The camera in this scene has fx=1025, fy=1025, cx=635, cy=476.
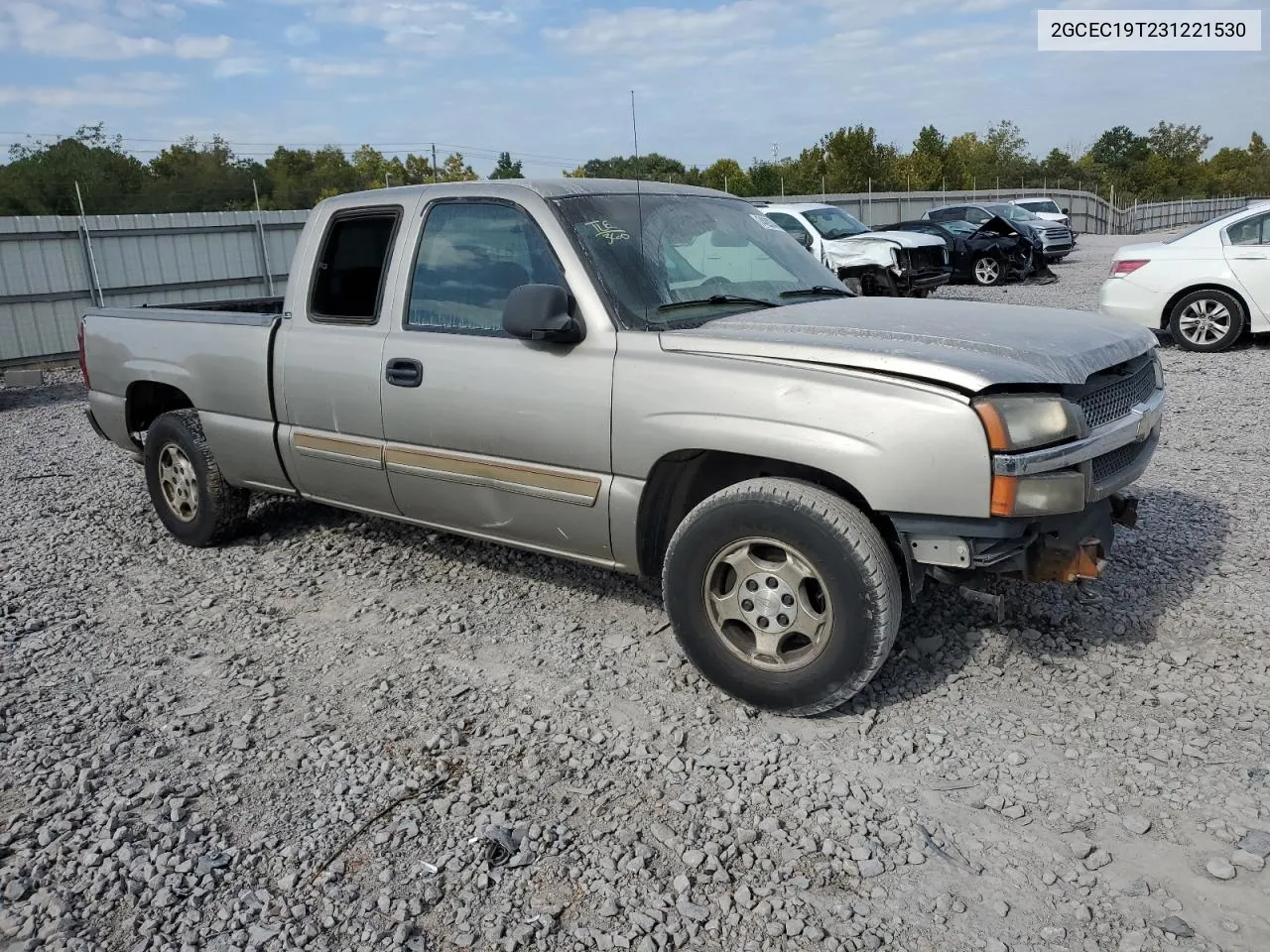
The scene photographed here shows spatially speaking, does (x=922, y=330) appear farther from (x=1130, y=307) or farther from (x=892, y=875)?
(x=1130, y=307)

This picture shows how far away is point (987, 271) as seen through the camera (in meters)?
20.1

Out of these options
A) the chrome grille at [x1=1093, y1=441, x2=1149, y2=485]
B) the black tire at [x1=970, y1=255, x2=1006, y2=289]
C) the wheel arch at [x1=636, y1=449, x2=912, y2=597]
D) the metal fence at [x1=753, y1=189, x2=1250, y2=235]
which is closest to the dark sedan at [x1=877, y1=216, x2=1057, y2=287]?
the black tire at [x1=970, y1=255, x2=1006, y2=289]

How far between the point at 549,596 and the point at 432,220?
182 centimetres

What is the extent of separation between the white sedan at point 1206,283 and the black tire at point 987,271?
8788mm

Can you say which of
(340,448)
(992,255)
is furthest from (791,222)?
(340,448)

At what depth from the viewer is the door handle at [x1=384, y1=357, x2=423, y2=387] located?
14.5ft

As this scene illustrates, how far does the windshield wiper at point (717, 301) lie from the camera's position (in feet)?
13.3

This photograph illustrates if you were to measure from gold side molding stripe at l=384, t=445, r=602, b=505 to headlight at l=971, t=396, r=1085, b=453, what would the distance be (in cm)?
149

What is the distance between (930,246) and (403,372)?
14270 millimetres

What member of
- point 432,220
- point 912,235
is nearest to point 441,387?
point 432,220

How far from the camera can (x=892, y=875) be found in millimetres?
2807

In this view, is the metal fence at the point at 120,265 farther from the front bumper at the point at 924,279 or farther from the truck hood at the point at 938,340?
the truck hood at the point at 938,340

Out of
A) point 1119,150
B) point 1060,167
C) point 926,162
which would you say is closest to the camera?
point 926,162

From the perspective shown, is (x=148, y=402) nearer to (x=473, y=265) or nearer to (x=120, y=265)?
(x=473, y=265)
